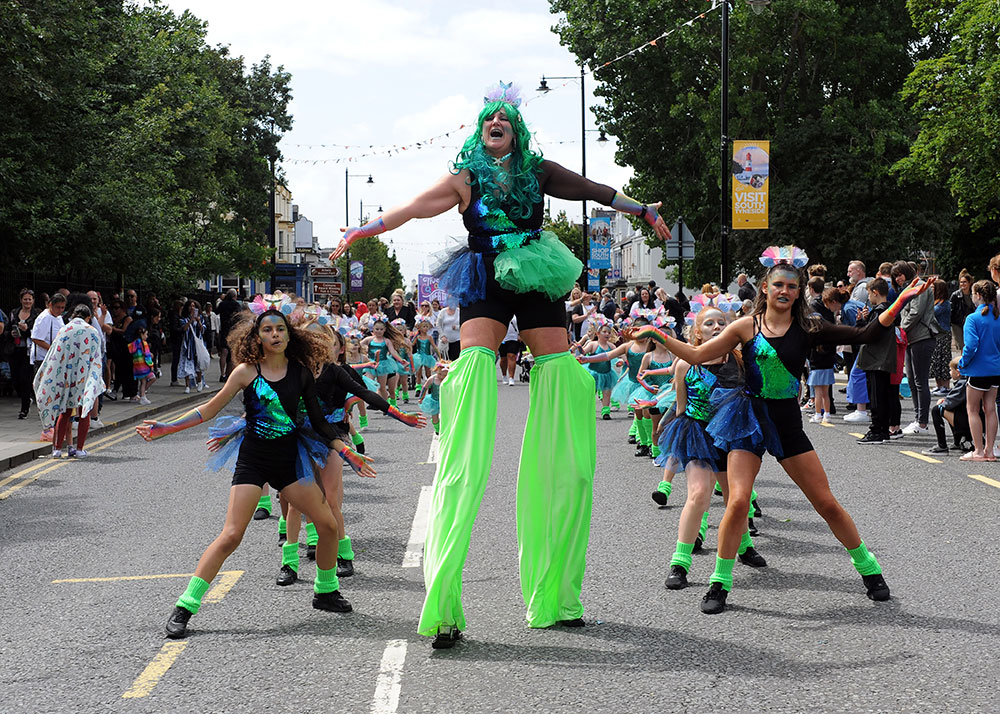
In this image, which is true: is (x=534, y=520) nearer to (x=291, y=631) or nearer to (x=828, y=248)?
(x=291, y=631)

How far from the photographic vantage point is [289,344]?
581cm

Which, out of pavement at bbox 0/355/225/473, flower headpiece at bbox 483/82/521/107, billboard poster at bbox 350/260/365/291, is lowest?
pavement at bbox 0/355/225/473

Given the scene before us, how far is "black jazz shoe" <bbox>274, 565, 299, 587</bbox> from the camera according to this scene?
6.17 meters

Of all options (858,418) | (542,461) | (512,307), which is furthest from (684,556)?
(858,418)

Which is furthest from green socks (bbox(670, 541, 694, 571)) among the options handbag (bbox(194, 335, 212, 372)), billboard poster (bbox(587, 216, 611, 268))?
billboard poster (bbox(587, 216, 611, 268))

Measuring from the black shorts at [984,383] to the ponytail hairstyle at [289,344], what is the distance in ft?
24.6

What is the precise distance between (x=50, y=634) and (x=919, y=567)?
15.2ft

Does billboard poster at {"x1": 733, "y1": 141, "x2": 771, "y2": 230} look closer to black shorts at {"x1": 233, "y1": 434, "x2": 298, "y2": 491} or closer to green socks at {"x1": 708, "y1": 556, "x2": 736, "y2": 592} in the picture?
green socks at {"x1": 708, "y1": 556, "x2": 736, "y2": 592}

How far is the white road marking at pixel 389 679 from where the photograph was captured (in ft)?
13.5

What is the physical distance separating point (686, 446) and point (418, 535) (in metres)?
2.00

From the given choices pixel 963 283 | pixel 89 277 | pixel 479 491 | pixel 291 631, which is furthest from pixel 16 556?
pixel 89 277

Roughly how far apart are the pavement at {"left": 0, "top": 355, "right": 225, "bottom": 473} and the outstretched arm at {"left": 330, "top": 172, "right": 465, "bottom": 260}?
819 centimetres

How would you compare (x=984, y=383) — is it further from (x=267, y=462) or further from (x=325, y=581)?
(x=267, y=462)

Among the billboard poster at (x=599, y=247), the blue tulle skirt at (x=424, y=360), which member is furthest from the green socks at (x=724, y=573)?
the billboard poster at (x=599, y=247)
